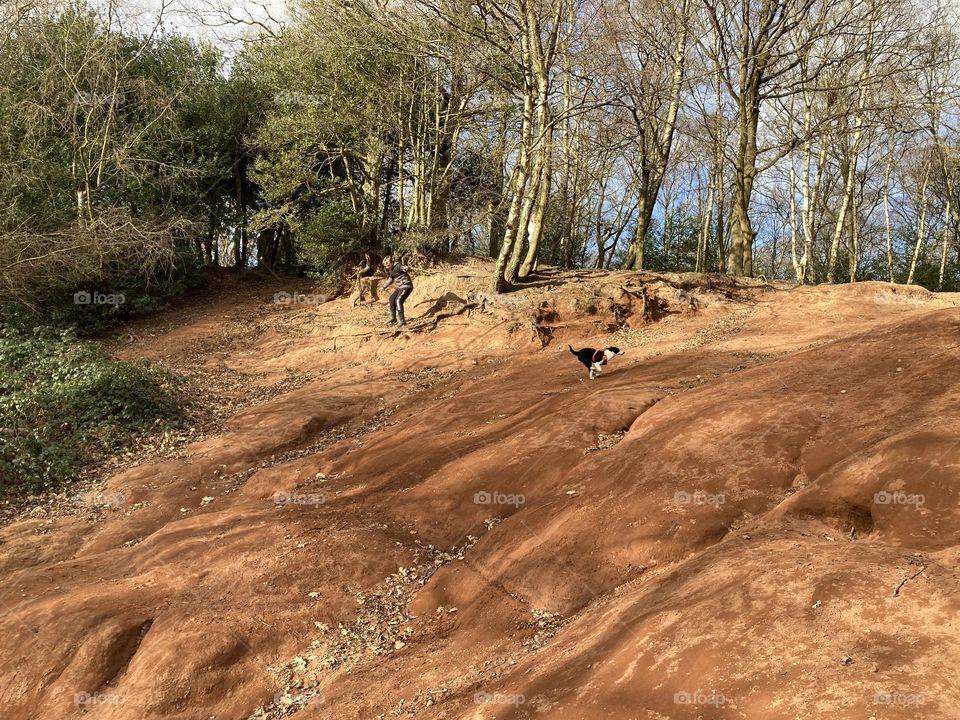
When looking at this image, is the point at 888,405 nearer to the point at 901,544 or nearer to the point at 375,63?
the point at 901,544

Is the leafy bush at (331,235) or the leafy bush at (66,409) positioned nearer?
the leafy bush at (66,409)

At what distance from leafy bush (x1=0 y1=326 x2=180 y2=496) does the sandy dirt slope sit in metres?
0.85

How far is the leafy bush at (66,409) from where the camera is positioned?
11516mm

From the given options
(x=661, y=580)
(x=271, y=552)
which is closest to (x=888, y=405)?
(x=661, y=580)

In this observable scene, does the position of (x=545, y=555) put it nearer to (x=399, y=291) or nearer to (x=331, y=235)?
(x=399, y=291)

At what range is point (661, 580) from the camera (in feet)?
17.6

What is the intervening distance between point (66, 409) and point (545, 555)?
36.7ft

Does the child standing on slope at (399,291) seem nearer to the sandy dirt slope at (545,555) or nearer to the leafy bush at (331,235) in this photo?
the leafy bush at (331,235)

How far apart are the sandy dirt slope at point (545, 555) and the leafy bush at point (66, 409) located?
0.85 meters

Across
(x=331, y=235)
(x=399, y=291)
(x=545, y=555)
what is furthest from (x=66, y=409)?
(x=331, y=235)

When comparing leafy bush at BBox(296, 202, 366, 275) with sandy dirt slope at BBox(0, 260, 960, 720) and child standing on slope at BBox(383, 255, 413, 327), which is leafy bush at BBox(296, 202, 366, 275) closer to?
child standing on slope at BBox(383, 255, 413, 327)

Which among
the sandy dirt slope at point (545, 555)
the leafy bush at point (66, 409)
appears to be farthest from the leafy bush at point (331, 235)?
the sandy dirt slope at point (545, 555)

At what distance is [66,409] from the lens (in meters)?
13.0

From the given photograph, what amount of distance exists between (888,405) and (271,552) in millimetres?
7068
